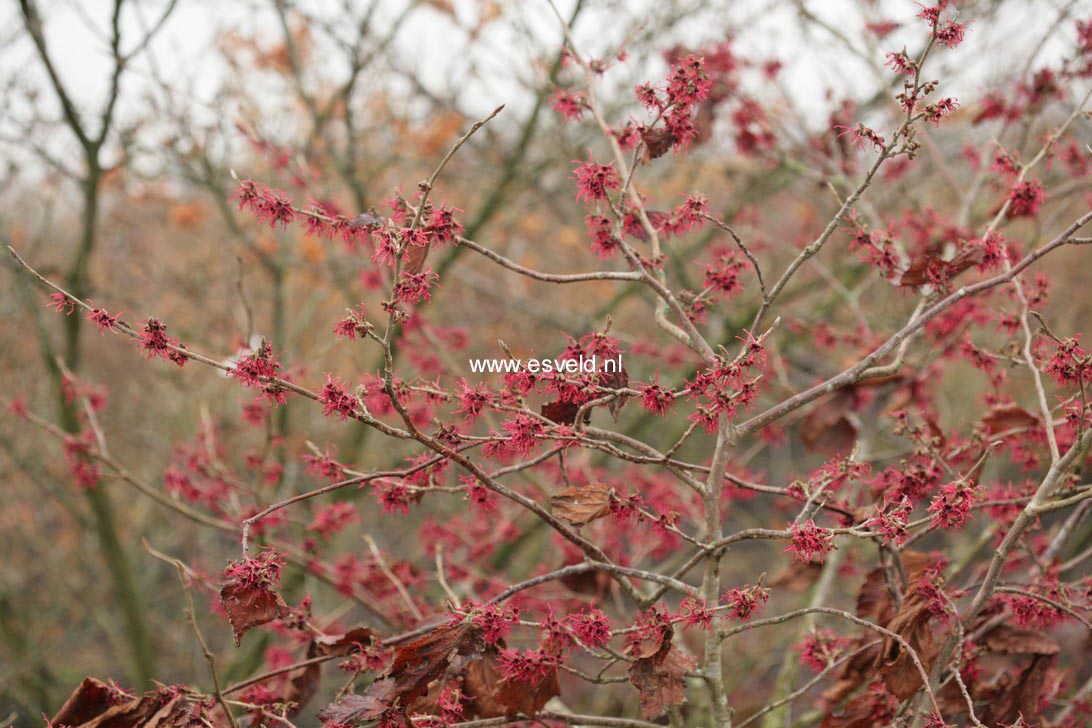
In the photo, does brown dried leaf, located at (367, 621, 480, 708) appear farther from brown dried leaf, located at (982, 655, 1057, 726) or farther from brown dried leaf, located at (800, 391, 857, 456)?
brown dried leaf, located at (800, 391, 857, 456)

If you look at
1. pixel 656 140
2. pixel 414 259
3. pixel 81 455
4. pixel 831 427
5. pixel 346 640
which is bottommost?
pixel 346 640

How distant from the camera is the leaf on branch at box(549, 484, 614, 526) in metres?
1.78

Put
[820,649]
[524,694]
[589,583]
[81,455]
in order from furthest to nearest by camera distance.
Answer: [81,455], [589,583], [820,649], [524,694]

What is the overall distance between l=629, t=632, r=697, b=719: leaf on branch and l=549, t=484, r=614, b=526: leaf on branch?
297 mm

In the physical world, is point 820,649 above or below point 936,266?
below

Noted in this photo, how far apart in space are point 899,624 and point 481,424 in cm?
226

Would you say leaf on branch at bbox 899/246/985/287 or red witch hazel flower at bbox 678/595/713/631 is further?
leaf on branch at bbox 899/246/985/287

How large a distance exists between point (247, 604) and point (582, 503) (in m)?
0.69

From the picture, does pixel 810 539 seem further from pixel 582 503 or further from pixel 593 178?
pixel 593 178

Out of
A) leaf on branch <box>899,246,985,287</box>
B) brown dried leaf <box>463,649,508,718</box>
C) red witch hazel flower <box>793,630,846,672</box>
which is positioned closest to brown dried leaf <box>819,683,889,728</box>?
red witch hazel flower <box>793,630,846,672</box>

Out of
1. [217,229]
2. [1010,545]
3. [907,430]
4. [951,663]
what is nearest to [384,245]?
[907,430]

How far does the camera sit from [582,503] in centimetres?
182

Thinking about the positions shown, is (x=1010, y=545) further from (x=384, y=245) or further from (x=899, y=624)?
(x=384, y=245)

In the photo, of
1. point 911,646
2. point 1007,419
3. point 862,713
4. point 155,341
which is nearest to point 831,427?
point 1007,419
